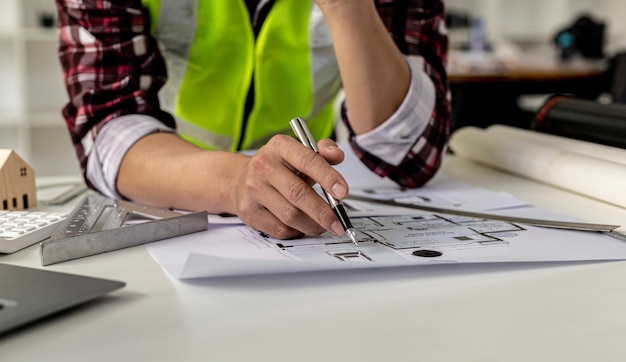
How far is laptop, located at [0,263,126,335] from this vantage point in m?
0.46

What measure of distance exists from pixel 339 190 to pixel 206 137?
666mm

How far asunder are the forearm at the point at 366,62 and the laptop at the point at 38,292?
492 millimetres

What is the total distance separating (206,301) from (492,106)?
3125 millimetres

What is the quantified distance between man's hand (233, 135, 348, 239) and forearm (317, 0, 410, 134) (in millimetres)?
254

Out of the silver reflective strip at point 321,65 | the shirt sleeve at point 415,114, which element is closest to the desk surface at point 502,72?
the silver reflective strip at point 321,65

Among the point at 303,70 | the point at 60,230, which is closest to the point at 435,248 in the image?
the point at 60,230

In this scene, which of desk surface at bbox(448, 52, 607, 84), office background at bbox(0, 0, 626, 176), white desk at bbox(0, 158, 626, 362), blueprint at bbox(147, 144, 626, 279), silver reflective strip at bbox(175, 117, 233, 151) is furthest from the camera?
office background at bbox(0, 0, 626, 176)

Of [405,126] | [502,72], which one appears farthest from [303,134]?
[502,72]

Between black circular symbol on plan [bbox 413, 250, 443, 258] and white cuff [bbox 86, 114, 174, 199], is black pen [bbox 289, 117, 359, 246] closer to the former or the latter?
black circular symbol on plan [bbox 413, 250, 443, 258]

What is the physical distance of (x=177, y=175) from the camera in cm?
84

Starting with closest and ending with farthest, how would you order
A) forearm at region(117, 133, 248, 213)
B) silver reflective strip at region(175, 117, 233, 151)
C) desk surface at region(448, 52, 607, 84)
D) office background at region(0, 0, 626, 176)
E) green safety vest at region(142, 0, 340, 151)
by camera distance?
forearm at region(117, 133, 248, 213)
green safety vest at region(142, 0, 340, 151)
silver reflective strip at region(175, 117, 233, 151)
desk surface at region(448, 52, 607, 84)
office background at region(0, 0, 626, 176)

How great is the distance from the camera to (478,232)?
0.69m

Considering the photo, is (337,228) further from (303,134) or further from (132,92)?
(132,92)

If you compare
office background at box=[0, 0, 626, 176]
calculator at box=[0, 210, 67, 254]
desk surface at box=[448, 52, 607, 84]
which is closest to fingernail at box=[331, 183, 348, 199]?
calculator at box=[0, 210, 67, 254]
